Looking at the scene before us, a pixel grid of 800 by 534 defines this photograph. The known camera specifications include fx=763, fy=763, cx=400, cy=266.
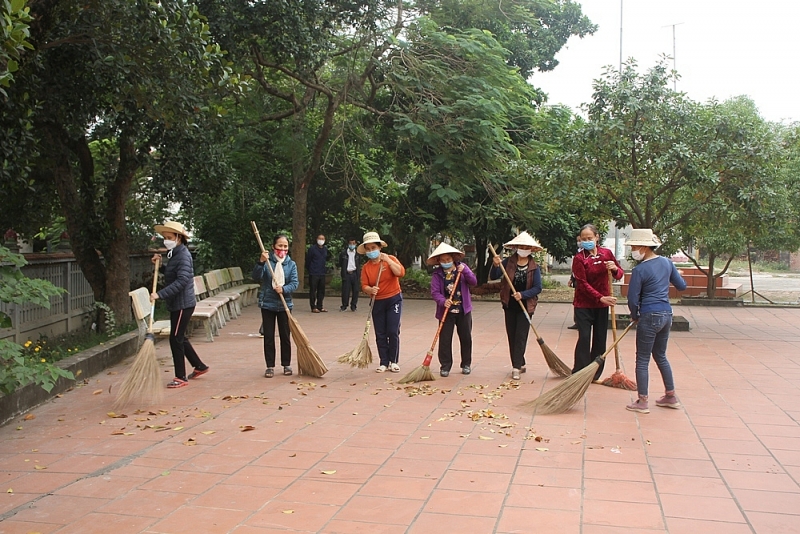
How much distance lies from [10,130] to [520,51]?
1519cm

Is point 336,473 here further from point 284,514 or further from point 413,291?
point 413,291

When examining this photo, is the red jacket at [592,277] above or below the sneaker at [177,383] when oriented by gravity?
above

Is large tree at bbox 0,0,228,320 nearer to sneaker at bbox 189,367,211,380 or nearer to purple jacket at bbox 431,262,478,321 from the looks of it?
sneaker at bbox 189,367,211,380

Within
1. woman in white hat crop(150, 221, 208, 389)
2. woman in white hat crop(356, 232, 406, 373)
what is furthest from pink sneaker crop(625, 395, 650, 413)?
woman in white hat crop(150, 221, 208, 389)

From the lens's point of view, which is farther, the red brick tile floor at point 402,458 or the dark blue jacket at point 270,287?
the dark blue jacket at point 270,287

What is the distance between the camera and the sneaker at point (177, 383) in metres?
7.87

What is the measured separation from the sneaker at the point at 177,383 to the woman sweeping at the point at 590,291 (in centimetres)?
406

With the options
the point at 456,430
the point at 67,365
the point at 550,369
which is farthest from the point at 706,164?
the point at 67,365

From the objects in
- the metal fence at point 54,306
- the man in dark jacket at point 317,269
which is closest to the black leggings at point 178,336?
the metal fence at point 54,306

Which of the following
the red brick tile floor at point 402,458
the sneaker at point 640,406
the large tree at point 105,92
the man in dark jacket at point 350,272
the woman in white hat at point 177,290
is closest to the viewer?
the red brick tile floor at point 402,458

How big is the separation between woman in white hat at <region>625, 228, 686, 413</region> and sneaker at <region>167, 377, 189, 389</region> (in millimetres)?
4444

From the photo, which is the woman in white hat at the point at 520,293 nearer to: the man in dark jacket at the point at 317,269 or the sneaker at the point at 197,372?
the sneaker at the point at 197,372

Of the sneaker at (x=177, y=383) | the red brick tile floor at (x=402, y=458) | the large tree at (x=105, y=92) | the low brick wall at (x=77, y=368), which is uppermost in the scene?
the large tree at (x=105, y=92)

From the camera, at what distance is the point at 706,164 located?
12031 millimetres
